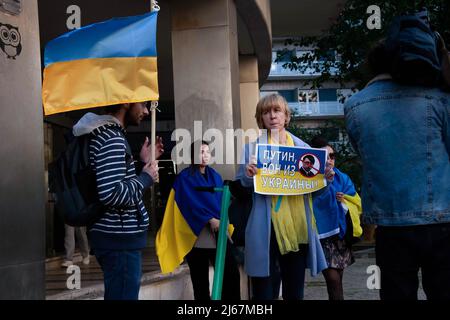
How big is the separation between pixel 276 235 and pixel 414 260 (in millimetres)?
1503

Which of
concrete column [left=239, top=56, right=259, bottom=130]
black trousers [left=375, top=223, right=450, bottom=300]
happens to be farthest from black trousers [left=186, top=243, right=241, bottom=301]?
concrete column [left=239, top=56, right=259, bottom=130]

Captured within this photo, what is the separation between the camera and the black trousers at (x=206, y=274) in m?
5.79

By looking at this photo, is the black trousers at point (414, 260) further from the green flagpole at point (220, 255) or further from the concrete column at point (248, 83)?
the concrete column at point (248, 83)

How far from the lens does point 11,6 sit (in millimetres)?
3936

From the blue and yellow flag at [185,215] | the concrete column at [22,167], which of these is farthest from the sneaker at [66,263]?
the concrete column at [22,167]

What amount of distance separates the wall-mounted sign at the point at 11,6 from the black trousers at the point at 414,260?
271 cm

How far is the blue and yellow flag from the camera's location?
5852 mm

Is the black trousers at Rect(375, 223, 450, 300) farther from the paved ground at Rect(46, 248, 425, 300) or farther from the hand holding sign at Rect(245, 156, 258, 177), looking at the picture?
the paved ground at Rect(46, 248, 425, 300)

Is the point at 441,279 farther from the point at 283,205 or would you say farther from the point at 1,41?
the point at 1,41

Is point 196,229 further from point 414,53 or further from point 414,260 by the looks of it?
point 414,53

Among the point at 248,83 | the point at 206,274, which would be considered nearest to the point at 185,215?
the point at 206,274

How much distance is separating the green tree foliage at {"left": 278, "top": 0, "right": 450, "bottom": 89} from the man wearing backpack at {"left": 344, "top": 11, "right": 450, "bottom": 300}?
24.5 ft
